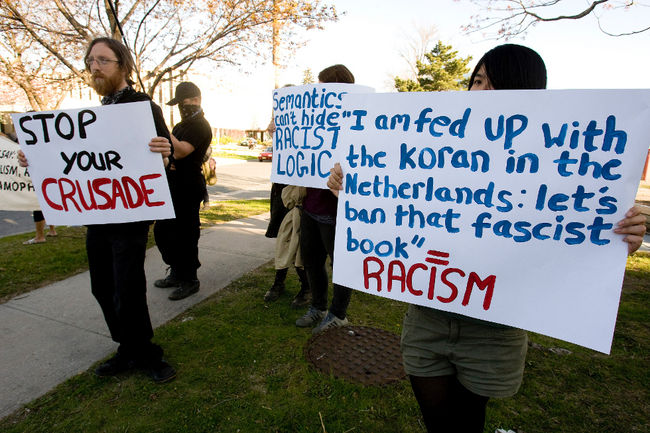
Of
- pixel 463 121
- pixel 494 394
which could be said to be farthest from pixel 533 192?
pixel 494 394

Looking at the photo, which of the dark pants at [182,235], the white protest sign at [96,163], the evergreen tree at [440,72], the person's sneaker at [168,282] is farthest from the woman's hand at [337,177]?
the evergreen tree at [440,72]

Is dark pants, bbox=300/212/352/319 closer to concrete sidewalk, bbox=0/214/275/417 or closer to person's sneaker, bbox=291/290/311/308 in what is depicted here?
person's sneaker, bbox=291/290/311/308

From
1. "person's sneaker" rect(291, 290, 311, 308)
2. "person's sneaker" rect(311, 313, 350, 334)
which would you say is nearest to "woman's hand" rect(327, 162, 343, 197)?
"person's sneaker" rect(311, 313, 350, 334)

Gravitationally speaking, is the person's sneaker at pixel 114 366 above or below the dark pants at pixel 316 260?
below

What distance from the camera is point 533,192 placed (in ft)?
4.26

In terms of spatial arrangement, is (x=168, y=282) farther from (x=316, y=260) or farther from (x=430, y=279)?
(x=430, y=279)

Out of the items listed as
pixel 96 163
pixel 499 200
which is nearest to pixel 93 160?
pixel 96 163

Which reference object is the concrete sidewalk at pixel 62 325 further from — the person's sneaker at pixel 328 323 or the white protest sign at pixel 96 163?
the person's sneaker at pixel 328 323

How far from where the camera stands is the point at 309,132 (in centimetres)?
261

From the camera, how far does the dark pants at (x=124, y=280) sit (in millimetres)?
2236

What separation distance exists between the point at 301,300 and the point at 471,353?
230 cm

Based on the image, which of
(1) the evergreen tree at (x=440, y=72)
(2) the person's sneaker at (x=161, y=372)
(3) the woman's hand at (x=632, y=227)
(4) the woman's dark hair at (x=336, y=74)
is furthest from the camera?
(1) the evergreen tree at (x=440, y=72)

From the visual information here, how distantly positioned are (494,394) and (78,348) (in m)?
2.75

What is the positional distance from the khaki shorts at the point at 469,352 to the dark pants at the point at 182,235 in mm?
2669
